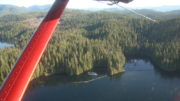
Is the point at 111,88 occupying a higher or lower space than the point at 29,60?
lower

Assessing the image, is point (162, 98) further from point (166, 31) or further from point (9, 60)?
point (166, 31)

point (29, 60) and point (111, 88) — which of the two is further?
point (111, 88)

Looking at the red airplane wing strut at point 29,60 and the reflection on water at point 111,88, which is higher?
the red airplane wing strut at point 29,60

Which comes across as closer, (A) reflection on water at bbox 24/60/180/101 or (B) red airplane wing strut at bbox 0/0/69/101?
(B) red airplane wing strut at bbox 0/0/69/101

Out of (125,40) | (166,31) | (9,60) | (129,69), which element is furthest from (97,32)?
(9,60)

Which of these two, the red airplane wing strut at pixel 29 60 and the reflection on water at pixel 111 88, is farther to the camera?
the reflection on water at pixel 111 88

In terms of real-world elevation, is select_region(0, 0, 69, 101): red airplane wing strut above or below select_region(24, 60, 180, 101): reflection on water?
above

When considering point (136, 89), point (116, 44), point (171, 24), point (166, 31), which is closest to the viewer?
point (136, 89)

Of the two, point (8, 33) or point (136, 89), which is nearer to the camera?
point (136, 89)
